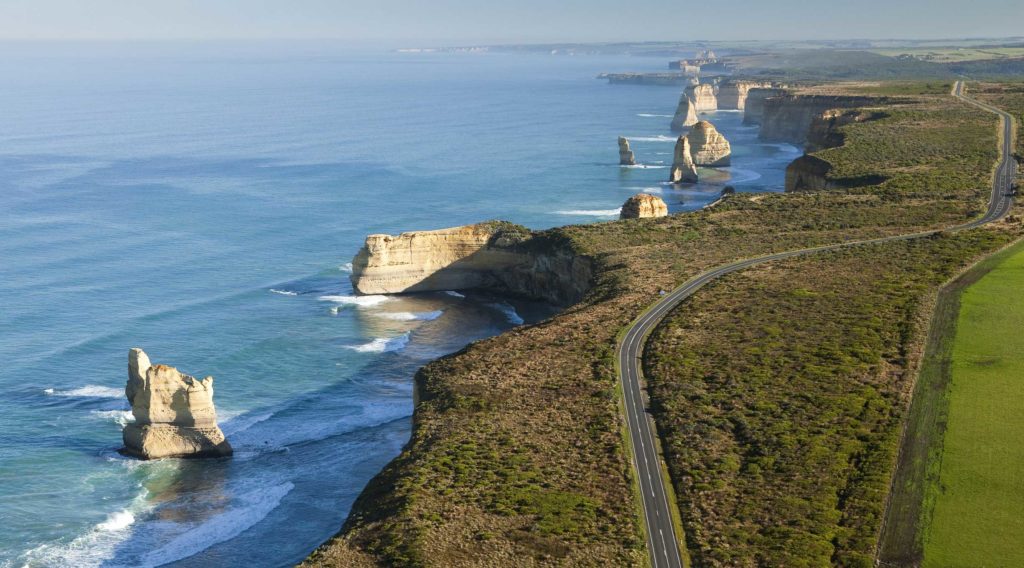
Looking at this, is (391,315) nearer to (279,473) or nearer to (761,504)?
(279,473)

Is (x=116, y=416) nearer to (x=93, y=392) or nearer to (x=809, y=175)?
(x=93, y=392)

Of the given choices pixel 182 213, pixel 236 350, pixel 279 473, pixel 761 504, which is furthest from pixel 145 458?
pixel 182 213

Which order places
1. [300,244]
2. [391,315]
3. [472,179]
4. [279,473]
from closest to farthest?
[279,473]
[391,315]
[300,244]
[472,179]

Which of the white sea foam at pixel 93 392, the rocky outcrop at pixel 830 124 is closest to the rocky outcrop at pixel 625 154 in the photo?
the rocky outcrop at pixel 830 124

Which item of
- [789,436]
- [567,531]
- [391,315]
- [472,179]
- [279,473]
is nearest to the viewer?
[567,531]

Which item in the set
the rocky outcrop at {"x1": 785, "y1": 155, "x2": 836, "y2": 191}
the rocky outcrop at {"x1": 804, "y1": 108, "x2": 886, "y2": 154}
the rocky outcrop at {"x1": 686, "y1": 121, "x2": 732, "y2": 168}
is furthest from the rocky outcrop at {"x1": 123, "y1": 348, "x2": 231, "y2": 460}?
the rocky outcrop at {"x1": 686, "y1": 121, "x2": 732, "y2": 168}

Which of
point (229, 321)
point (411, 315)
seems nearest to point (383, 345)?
point (411, 315)

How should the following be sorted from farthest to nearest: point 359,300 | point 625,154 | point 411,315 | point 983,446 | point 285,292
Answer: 1. point 625,154
2. point 285,292
3. point 359,300
4. point 411,315
5. point 983,446
